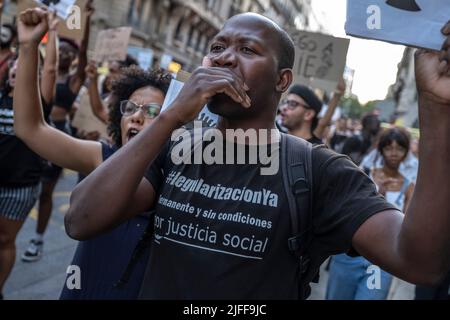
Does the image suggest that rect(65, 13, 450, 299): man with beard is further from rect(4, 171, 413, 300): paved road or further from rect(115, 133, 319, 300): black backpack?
rect(4, 171, 413, 300): paved road

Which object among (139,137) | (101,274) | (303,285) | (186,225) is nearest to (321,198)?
(303,285)

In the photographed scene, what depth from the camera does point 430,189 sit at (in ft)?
3.75

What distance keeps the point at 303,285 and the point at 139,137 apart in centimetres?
70

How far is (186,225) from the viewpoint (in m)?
→ 1.44

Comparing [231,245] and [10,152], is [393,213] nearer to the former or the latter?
[231,245]

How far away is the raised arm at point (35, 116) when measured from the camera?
A: 2047mm

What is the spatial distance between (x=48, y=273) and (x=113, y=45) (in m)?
2.63

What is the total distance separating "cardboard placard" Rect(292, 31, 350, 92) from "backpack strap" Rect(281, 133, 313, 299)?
2954 millimetres

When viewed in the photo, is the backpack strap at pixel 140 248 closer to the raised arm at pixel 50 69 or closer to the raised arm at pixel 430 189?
the raised arm at pixel 430 189

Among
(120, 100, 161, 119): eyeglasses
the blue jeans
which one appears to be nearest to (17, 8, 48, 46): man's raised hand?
(120, 100, 161, 119): eyeglasses

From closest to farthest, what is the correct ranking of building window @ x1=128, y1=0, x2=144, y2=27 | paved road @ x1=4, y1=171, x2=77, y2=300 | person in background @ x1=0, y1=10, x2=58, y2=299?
1. person in background @ x1=0, y1=10, x2=58, y2=299
2. paved road @ x1=4, y1=171, x2=77, y2=300
3. building window @ x1=128, y1=0, x2=144, y2=27

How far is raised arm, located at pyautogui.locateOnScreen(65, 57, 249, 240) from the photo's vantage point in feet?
4.45

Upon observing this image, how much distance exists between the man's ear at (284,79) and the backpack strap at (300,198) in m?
0.24

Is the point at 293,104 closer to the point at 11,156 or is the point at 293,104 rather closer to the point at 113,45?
the point at 11,156
